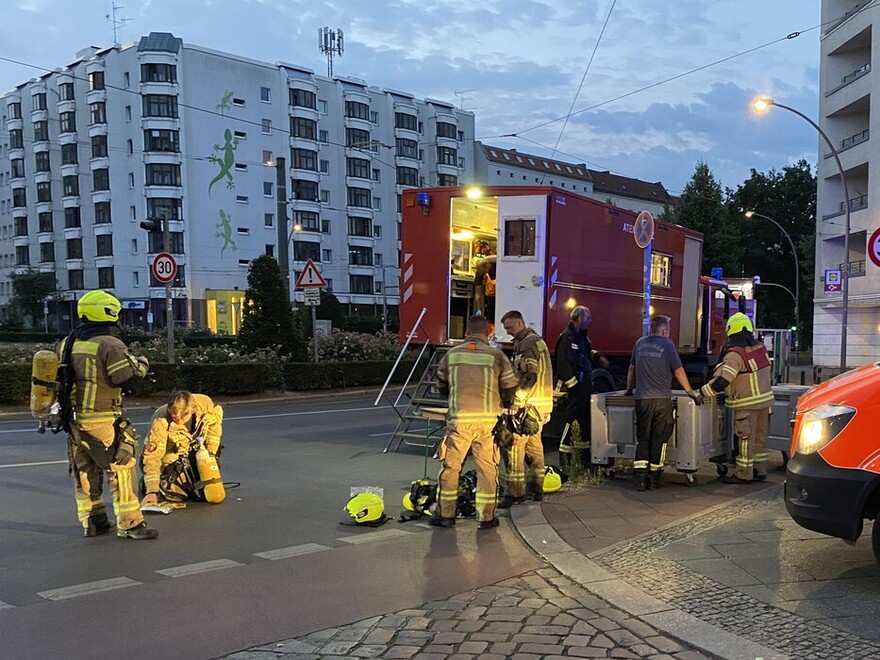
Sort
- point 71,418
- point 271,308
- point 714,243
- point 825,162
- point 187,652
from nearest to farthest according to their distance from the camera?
point 187,652
point 71,418
point 271,308
point 825,162
point 714,243

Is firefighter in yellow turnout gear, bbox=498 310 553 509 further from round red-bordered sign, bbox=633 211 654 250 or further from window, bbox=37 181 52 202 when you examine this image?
window, bbox=37 181 52 202

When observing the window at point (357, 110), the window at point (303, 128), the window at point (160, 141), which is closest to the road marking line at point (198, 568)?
the window at point (160, 141)

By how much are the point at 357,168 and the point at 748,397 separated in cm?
6015

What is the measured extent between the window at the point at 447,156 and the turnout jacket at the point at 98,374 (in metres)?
66.7

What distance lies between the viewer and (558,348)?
874 centimetres

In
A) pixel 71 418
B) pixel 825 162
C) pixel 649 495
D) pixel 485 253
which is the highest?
pixel 825 162

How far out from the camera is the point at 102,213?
2258 inches

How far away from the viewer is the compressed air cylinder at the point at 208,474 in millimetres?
7160

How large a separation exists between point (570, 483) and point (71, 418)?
4769 mm

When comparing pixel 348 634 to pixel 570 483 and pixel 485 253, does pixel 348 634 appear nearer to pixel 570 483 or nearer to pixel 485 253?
pixel 570 483

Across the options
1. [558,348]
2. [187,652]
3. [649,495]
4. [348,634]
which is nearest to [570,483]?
[649,495]

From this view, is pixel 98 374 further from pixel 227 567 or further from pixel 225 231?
pixel 225 231

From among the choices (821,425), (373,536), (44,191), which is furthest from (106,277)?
(821,425)

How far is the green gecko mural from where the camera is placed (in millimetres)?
56406
